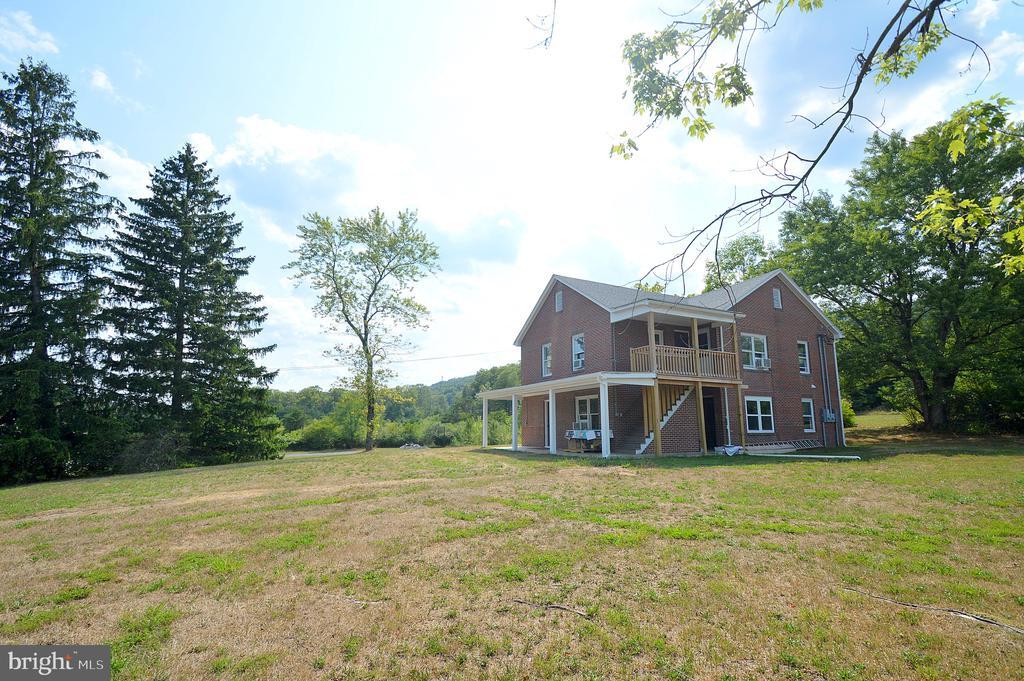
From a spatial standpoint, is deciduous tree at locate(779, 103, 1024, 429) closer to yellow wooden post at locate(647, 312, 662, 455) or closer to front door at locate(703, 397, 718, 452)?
front door at locate(703, 397, 718, 452)

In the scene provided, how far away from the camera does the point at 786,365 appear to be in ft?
76.1

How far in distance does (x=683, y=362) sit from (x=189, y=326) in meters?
23.2

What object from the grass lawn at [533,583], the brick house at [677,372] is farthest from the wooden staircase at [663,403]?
the grass lawn at [533,583]

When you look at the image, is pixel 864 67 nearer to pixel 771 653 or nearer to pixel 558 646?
pixel 771 653

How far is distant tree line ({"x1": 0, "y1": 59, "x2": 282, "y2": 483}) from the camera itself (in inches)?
760

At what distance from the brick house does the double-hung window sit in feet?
0.15

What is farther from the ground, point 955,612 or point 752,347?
point 752,347

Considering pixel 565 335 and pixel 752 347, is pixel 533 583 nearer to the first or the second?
pixel 565 335

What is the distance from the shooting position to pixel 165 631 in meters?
3.90

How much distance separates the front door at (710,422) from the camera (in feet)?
71.4

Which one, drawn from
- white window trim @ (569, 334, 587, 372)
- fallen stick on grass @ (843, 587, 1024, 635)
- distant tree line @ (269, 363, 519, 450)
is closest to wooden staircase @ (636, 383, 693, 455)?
white window trim @ (569, 334, 587, 372)

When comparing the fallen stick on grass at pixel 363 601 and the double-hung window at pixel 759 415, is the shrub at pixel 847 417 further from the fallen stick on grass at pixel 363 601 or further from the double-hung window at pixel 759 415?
the fallen stick on grass at pixel 363 601

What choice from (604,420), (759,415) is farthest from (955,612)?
(759,415)

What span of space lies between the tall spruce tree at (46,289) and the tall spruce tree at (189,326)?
1.60 meters
